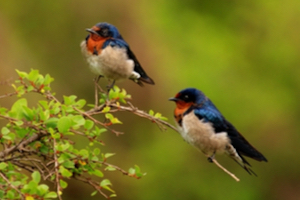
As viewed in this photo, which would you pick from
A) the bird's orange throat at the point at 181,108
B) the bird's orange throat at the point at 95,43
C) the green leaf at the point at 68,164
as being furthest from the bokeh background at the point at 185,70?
the green leaf at the point at 68,164

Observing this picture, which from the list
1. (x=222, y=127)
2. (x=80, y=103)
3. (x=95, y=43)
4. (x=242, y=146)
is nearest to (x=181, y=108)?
(x=222, y=127)

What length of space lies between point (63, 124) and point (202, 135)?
1276 mm

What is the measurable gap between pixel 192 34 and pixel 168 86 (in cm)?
102

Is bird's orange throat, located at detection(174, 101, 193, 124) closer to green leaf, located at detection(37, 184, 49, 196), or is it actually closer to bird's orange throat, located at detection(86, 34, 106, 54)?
bird's orange throat, located at detection(86, 34, 106, 54)

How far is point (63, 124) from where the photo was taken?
7.18 feet

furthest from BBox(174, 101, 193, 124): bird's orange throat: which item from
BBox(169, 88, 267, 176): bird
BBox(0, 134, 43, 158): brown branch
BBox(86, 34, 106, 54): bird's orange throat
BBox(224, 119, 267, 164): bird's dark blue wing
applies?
BBox(0, 134, 43, 158): brown branch

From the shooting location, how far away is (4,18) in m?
6.00

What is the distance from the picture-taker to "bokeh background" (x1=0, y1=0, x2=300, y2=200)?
19.9ft

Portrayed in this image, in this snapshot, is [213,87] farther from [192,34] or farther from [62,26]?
[62,26]

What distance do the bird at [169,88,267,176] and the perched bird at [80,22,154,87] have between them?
0.43m

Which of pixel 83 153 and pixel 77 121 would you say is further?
pixel 83 153

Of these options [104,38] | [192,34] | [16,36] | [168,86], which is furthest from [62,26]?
[104,38]

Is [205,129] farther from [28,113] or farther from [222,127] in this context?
[28,113]

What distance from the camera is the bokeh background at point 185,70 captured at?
6059 millimetres
